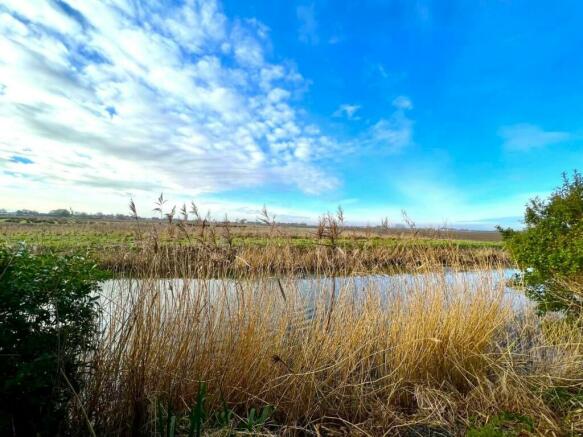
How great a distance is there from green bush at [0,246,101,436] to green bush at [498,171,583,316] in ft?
19.0

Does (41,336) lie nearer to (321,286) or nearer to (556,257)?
(321,286)

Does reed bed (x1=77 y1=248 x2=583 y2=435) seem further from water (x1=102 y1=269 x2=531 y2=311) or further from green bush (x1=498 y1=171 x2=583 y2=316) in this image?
green bush (x1=498 y1=171 x2=583 y2=316)

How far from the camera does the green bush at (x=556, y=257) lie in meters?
4.83

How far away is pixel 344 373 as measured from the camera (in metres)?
3.00

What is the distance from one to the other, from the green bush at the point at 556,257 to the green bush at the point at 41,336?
19.0 feet

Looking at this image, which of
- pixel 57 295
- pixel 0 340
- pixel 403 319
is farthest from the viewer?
pixel 403 319

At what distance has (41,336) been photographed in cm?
175

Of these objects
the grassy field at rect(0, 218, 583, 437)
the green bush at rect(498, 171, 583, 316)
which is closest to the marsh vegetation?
the grassy field at rect(0, 218, 583, 437)

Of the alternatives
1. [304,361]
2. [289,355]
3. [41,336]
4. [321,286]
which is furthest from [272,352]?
[41,336]

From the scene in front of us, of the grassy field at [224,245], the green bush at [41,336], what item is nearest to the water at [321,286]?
the grassy field at [224,245]

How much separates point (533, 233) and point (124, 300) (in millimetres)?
6775

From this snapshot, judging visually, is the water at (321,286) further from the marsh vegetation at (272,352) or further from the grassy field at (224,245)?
the grassy field at (224,245)

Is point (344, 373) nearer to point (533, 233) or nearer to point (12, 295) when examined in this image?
point (12, 295)

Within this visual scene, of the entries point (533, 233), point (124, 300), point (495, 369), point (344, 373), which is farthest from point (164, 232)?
point (533, 233)
